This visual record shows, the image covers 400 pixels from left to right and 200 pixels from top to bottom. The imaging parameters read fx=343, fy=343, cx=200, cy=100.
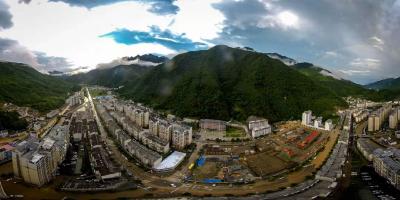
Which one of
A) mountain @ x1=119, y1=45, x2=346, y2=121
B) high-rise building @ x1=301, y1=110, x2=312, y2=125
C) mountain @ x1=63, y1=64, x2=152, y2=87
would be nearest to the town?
high-rise building @ x1=301, y1=110, x2=312, y2=125

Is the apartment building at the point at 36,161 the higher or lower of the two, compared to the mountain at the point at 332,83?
lower

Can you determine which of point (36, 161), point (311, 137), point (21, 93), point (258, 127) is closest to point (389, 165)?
point (311, 137)

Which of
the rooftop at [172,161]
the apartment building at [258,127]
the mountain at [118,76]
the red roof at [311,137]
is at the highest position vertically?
the mountain at [118,76]

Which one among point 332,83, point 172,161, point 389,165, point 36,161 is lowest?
point 172,161

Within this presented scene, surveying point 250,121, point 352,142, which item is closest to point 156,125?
point 250,121

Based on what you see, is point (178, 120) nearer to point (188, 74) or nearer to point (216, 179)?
point (188, 74)

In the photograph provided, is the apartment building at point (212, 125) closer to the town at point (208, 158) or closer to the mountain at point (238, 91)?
the town at point (208, 158)

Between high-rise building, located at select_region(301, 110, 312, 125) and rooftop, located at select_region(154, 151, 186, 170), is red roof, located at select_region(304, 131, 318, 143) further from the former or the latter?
rooftop, located at select_region(154, 151, 186, 170)

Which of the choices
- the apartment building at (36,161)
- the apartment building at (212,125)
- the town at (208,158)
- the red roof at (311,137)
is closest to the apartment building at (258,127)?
the town at (208,158)

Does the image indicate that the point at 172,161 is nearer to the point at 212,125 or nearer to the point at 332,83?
the point at 212,125
